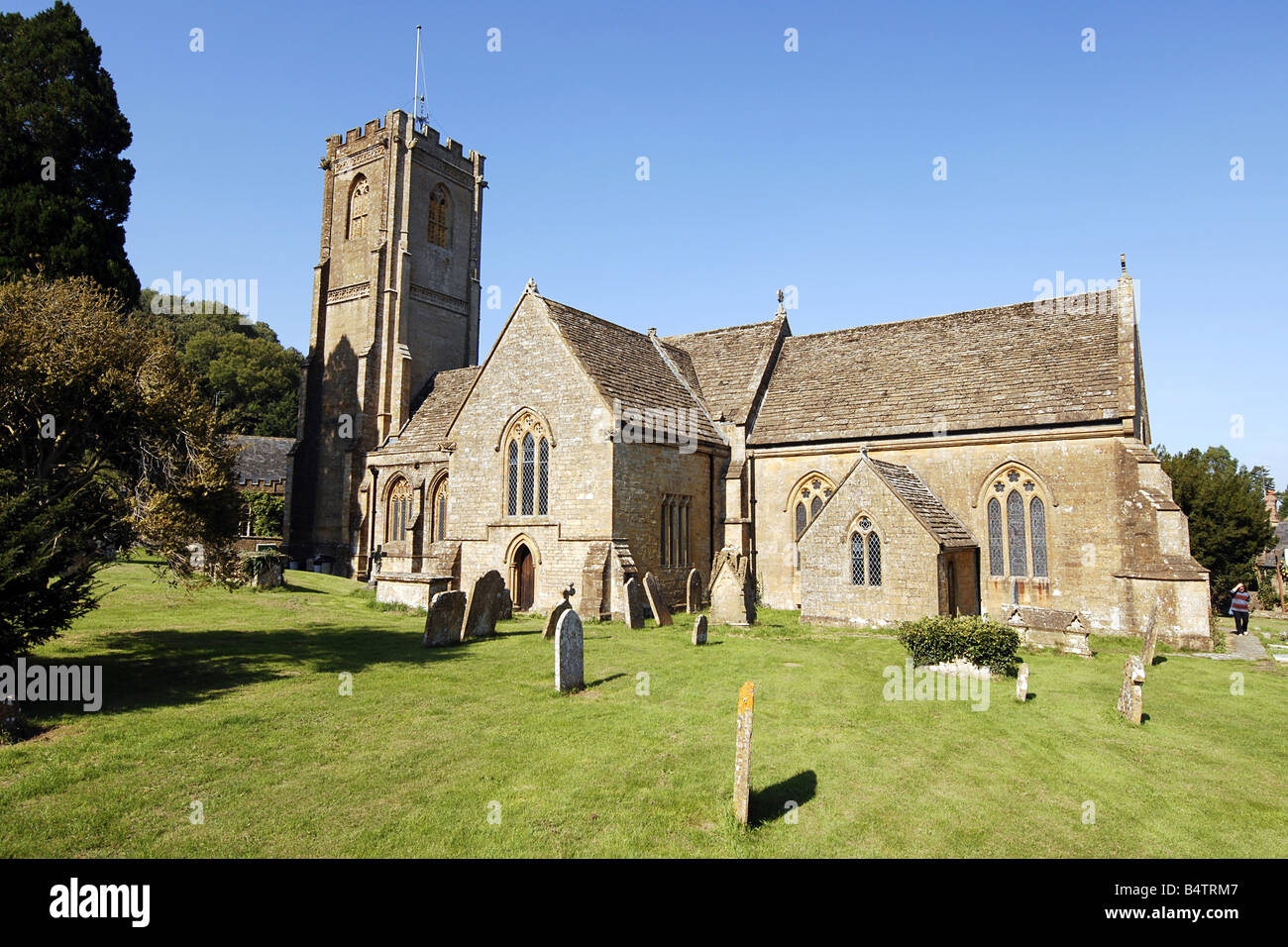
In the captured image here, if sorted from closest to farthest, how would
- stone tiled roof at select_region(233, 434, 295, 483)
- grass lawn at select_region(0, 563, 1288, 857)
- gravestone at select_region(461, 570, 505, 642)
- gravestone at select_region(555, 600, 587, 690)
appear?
grass lawn at select_region(0, 563, 1288, 857) → gravestone at select_region(555, 600, 587, 690) → gravestone at select_region(461, 570, 505, 642) → stone tiled roof at select_region(233, 434, 295, 483)

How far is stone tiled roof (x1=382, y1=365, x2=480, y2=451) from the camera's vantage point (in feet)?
109

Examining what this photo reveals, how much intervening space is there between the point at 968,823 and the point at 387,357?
117 feet

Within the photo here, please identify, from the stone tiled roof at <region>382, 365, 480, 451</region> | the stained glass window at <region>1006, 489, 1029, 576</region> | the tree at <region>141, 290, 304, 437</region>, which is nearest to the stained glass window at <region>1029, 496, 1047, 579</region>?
the stained glass window at <region>1006, 489, 1029, 576</region>

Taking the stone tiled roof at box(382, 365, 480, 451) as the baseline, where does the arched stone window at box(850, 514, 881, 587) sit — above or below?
below

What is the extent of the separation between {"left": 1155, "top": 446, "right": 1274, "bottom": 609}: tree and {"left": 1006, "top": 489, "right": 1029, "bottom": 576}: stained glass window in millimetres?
13072

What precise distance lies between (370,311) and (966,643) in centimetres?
3406

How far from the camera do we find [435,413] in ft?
116

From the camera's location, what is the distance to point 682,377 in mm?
28109

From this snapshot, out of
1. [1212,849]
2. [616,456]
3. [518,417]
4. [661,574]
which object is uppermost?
[518,417]

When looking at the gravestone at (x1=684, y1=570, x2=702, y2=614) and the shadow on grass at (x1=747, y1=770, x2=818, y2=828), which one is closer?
the shadow on grass at (x1=747, y1=770, x2=818, y2=828)

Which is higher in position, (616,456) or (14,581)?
(616,456)

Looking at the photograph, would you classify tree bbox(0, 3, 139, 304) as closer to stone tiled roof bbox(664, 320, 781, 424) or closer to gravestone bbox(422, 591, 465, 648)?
gravestone bbox(422, 591, 465, 648)
